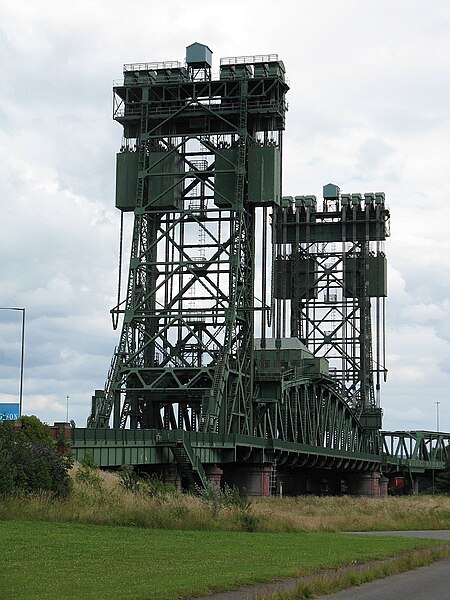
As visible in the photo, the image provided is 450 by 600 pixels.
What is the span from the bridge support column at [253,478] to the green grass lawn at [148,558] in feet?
147

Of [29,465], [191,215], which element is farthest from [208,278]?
A: [29,465]

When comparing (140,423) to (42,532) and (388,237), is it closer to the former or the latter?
(388,237)

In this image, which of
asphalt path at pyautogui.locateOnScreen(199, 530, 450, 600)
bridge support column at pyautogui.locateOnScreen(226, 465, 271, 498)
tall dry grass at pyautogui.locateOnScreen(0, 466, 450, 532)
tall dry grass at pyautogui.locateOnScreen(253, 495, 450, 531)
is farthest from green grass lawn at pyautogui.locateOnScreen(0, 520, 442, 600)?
bridge support column at pyautogui.locateOnScreen(226, 465, 271, 498)

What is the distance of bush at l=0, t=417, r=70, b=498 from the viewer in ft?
117

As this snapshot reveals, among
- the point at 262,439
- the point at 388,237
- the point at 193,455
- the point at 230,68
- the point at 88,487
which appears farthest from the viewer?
the point at 388,237

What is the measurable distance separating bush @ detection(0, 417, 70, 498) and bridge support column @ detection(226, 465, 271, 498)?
138 ft

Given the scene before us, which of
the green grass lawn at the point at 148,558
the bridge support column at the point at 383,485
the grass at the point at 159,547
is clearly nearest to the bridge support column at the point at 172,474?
the grass at the point at 159,547

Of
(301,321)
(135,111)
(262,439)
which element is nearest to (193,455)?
(262,439)

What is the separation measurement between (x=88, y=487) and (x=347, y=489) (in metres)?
85.3

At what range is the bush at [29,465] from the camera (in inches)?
1406

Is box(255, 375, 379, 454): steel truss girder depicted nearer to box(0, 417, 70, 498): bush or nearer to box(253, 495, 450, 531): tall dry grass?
box(253, 495, 450, 531): tall dry grass

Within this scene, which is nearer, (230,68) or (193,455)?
(193,455)

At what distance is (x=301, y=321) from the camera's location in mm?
122000

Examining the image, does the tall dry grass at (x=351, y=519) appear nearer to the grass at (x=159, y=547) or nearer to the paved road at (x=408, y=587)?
the grass at (x=159, y=547)
